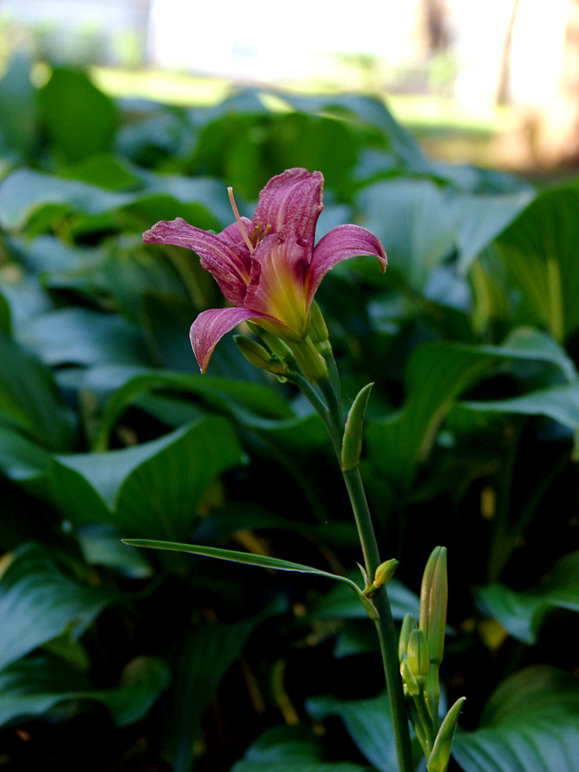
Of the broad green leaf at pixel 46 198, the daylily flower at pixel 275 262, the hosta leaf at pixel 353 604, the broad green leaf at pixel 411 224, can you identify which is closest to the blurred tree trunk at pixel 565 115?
the broad green leaf at pixel 411 224

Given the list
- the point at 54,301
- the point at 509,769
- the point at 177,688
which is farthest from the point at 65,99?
the point at 509,769

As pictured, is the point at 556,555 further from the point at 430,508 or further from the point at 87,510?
the point at 87,510

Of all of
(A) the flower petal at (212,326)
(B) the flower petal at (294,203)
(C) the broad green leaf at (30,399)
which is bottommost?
(C) the broad green leaf at (30,399)

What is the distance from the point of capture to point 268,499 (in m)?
0.71

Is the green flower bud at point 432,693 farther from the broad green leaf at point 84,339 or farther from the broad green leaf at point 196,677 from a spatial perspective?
the broad green leaf at point 84,339

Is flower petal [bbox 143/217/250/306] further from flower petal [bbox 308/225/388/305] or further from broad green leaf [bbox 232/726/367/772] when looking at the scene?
broad green leaf [bbox 232/726/367/772]

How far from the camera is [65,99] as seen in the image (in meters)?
1.33

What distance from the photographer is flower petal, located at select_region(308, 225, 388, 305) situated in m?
0.27

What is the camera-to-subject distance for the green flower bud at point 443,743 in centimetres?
28

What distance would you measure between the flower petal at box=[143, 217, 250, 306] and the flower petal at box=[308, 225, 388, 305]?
0.10 ft

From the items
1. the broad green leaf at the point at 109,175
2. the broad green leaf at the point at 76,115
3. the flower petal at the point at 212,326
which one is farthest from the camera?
the broad green leaf at the point at 76,115

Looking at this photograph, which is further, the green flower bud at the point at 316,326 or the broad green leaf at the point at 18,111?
the broad green leaf at the point at 18,111

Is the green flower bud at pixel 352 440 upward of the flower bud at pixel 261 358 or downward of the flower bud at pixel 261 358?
downward

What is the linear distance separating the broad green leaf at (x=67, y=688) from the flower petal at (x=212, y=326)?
14.6 inches
